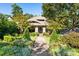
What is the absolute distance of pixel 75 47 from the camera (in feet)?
6.79

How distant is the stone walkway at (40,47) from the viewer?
2.07 metres

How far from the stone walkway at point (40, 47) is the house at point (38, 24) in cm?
7

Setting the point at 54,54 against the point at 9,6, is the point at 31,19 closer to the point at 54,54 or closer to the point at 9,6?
the point at 9,6

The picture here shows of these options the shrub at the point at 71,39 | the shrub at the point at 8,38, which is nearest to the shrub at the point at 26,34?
the shrub at the point at 8,38

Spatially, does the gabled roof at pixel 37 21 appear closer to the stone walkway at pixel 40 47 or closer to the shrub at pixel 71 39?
the stone walkway at pixel 40 47

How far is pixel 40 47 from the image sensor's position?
2096mm

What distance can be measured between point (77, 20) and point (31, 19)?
518 mm

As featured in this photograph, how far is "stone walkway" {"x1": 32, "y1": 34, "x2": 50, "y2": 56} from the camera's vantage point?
2067mm

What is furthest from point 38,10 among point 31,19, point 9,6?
point 9,6

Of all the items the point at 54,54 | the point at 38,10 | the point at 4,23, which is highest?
the point at 38,10

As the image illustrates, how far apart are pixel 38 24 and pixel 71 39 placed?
1.34 ft

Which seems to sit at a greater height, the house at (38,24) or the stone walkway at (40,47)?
the house at (38,24)

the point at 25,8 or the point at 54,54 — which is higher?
the point at 25,8

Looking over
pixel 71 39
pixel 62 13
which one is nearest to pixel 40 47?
pixel 71 39
